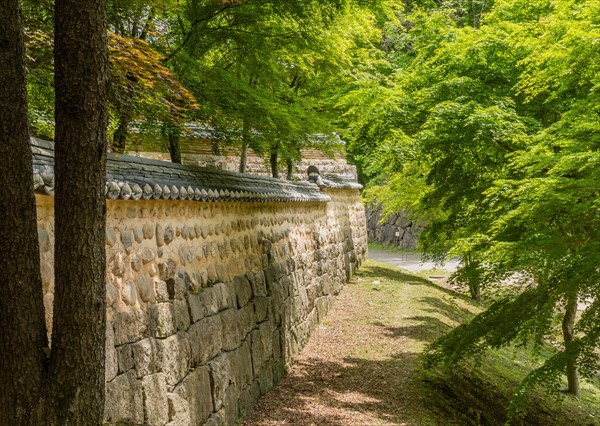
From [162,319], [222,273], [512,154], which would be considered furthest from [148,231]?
[512,154]

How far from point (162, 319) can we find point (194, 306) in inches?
26.4

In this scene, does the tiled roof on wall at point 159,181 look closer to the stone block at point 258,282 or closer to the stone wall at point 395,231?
the stone block at point 258,282

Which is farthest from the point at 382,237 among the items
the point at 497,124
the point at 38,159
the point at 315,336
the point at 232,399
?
the point at 38,159

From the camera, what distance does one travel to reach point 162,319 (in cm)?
436

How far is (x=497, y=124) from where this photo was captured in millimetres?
7867

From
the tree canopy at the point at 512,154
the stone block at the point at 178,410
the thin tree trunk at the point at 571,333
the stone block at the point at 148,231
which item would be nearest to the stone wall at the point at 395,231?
the tree canopy at the point at 512,154

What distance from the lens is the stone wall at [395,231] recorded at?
33.2 m

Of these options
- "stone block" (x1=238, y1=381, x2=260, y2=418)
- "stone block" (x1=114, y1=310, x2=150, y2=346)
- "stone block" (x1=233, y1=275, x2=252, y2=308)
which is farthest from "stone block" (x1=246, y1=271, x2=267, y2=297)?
"stone block" (x1=114, y1=310, x2=150, y2=346)

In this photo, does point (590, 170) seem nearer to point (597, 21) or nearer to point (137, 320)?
point (597, 21)

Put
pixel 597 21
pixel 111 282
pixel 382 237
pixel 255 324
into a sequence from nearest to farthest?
pixel 111 282, pixel 597 21, pixel 255 324, pixel 382 237

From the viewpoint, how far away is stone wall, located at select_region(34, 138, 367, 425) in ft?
12.5

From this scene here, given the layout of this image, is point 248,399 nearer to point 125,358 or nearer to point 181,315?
point 181,315

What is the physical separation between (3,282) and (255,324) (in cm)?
468

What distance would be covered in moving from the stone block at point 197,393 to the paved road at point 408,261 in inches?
774
